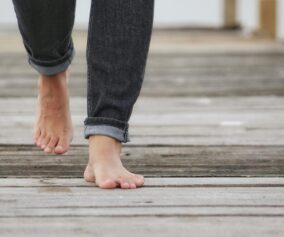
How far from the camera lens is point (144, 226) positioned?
1.24 meters

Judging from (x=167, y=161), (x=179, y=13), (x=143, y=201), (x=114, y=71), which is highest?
(x=114, y=71)

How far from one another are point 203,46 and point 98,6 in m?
3.88

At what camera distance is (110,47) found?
1.51 metres

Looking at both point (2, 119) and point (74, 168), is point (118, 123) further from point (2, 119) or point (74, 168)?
point (2, 119)

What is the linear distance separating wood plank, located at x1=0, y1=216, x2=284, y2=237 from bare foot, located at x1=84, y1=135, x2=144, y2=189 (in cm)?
22

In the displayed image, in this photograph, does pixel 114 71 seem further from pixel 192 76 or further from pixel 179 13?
pixel 179 13

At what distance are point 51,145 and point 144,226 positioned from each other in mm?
576

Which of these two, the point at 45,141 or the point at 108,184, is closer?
the point at 108,184

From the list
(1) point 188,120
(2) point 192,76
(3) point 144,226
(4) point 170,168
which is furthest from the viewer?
(2) point 192,76

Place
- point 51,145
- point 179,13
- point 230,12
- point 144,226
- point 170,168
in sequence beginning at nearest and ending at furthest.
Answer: point 144,226, point 170,168, point 51,145, point 230,12, point 179,13

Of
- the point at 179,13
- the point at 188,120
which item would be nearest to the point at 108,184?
the point at 188,120

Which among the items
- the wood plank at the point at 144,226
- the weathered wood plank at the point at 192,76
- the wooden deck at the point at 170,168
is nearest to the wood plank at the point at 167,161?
the wooden deck at the point at 170,168

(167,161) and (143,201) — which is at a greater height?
(143,201)

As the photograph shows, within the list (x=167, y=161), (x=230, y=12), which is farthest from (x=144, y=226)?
(x=230, y=12)
